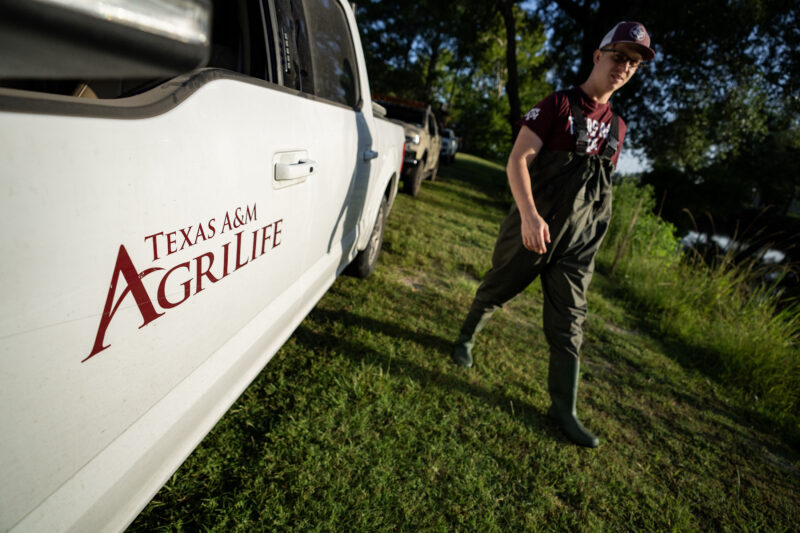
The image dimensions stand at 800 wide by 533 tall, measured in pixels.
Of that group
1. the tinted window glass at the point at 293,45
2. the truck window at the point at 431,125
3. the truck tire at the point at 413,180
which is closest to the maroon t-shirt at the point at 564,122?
the tinted window glass at the point at 293,45

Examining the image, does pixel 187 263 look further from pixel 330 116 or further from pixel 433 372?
pixel 433 372

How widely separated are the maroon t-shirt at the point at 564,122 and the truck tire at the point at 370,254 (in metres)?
1.61

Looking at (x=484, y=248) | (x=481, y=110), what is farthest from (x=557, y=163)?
(x=481, y=110)

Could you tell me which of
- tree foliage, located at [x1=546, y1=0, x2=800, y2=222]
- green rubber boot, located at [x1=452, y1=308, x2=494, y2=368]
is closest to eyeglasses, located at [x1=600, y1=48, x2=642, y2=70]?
green rubber boot, located at [x1=452, y1=308, x2=494, y2=368]

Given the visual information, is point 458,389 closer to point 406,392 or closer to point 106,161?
point 406,392

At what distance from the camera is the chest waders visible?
1938 mm

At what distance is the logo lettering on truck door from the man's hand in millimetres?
1165

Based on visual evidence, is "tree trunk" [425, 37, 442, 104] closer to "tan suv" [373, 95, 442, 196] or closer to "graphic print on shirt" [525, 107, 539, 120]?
"tan suv" [373, 95, 442, 196]

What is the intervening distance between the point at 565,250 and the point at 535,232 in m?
0.30

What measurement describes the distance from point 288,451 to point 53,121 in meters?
1.50

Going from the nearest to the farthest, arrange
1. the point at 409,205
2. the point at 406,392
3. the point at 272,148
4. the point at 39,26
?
the point at 39,26
the point at 272,148
the point at 406,392
the point at 409,205

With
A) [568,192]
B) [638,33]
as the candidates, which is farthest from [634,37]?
[568,192]

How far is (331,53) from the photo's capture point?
208 cm

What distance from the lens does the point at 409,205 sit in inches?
273
